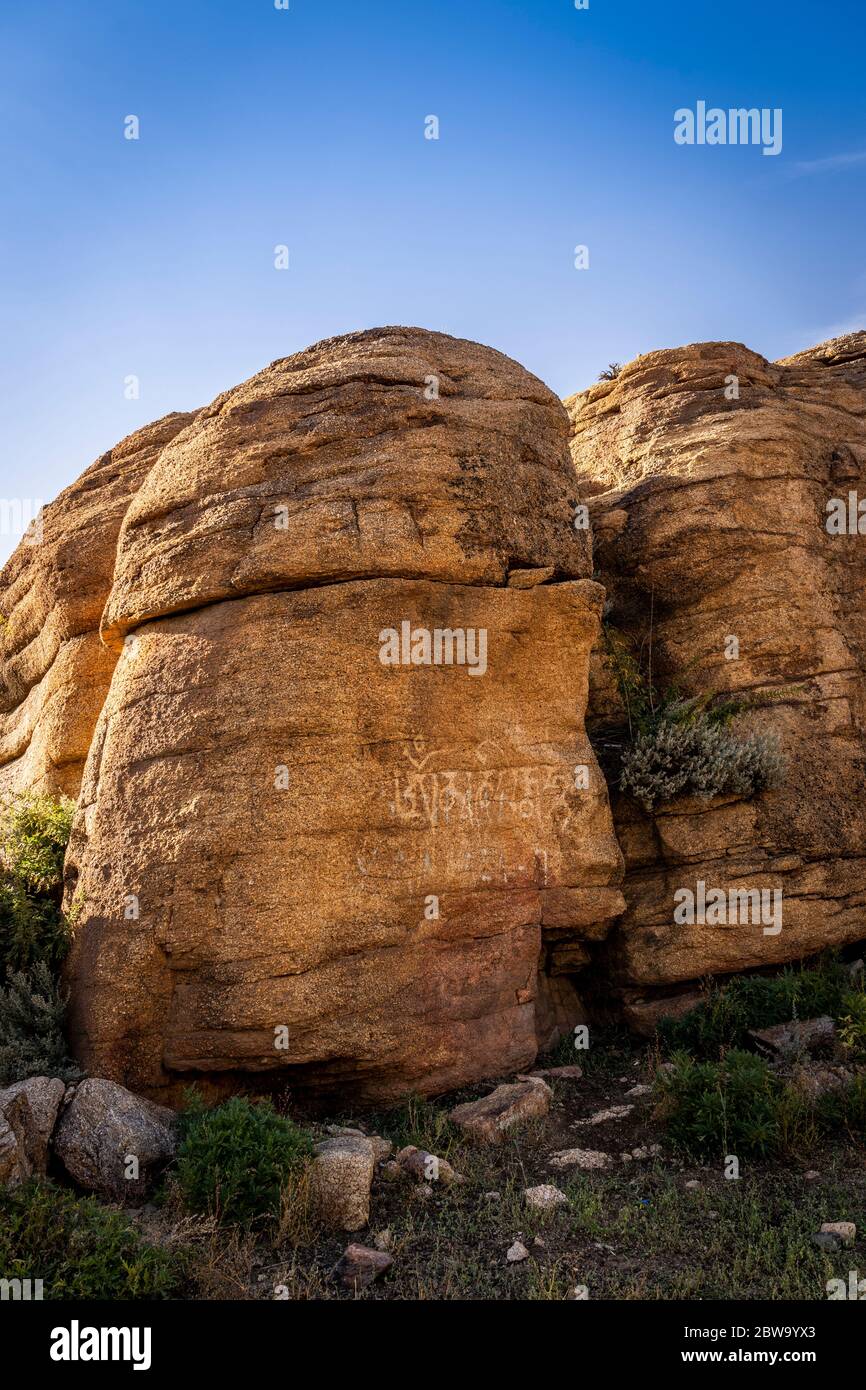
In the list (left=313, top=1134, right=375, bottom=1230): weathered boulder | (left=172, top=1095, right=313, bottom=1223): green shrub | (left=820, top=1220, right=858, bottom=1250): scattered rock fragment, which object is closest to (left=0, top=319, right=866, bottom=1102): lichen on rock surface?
(left=172, top=1095, right=313, bottom=1223): green shrub

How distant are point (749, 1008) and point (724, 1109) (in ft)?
6.33

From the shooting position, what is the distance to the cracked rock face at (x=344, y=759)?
26.4 feet

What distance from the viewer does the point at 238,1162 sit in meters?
6.30

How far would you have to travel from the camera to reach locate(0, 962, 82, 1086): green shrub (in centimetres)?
759

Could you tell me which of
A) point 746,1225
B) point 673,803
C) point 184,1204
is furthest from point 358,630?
point 746,1225

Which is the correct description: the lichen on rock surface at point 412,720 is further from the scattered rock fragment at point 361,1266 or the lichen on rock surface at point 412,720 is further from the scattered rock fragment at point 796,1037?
the scattered rock fragment at point 361,1266

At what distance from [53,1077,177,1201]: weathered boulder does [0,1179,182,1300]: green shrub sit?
0.65 m

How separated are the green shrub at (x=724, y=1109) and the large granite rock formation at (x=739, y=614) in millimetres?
1909

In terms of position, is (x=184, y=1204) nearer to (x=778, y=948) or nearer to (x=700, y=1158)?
(x=700, y=1158)

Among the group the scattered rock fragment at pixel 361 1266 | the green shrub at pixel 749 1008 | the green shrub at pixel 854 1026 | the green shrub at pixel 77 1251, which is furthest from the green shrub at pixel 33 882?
the green shrub at pixel 854 1026

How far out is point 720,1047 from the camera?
28.2ft

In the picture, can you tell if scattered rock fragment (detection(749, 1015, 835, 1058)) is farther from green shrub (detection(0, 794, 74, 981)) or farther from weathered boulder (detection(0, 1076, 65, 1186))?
green shrub (detection(0, 794, 74, 981))

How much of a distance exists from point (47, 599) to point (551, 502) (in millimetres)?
5984

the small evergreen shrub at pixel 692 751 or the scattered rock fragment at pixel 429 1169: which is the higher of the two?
the small evergreen shrub at pixel 692 751
